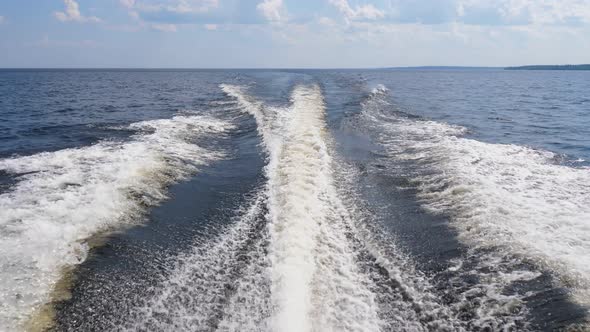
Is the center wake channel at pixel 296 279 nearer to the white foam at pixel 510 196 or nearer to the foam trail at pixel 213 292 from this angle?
the foam trail at pixel 213 292

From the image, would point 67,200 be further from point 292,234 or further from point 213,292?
point 292,234

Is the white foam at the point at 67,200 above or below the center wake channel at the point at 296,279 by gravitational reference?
above

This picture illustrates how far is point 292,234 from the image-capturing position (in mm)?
7562

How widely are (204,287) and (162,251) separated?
1.52 metres

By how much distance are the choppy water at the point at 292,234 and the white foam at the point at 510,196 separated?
1.8 inches

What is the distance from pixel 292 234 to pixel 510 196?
521 cm

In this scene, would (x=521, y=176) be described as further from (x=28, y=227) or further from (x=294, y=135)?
(x=28, y=227)

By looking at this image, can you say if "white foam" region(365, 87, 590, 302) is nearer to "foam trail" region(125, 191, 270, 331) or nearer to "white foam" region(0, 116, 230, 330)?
"foam trail" region(125, 191, 270, 331)

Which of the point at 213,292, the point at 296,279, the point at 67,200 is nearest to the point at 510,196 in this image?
the point at 296,279

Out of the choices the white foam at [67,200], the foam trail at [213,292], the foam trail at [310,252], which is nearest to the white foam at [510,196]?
the foam trail at [310,252]

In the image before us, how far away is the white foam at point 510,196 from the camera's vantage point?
704 centimetres

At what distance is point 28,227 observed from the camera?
750cm

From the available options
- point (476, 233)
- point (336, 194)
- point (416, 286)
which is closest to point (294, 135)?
point (336, 194)

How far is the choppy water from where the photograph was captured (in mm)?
5504
